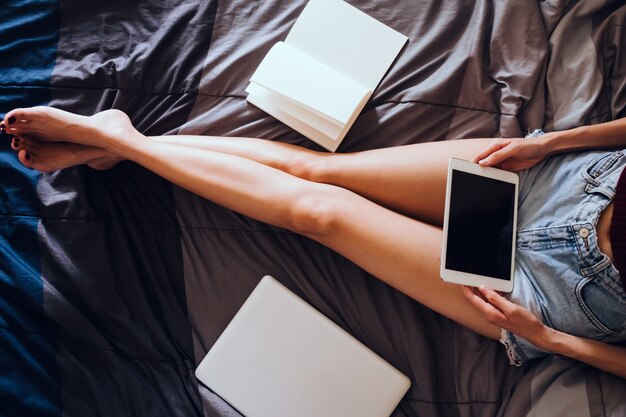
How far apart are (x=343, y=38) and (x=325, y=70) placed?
96mm

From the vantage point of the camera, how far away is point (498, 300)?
2.77ft

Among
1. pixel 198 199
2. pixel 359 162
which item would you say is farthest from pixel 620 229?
pixel 198 199

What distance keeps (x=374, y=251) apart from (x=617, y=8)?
2.23 ft

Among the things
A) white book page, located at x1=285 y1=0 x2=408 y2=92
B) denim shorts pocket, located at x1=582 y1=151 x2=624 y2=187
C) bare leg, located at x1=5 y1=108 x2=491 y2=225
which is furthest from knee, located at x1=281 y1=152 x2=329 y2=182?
denim shorts pocket, located at x1=582 y1=151 x2=624 y2=187

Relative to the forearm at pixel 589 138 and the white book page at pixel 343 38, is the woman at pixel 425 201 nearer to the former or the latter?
the forearm at pixel 589 138

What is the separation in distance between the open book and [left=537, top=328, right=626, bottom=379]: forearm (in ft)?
1.74

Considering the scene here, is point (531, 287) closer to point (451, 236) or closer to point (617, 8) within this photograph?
point (451, 236)

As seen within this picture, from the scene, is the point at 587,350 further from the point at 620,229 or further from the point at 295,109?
the point at 295,109

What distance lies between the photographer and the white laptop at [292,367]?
96 centimetres

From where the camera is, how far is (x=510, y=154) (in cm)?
89

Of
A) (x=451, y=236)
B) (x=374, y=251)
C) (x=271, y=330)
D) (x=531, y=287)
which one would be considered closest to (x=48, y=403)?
(x=271, y=330)

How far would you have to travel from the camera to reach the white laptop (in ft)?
3.14

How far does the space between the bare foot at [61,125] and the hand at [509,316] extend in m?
0.72

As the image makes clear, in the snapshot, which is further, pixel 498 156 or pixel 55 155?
pixel 55 155
